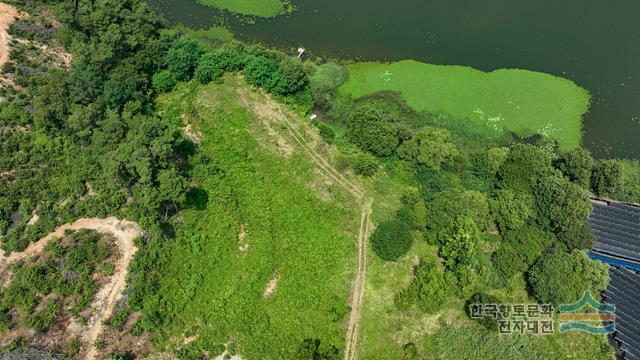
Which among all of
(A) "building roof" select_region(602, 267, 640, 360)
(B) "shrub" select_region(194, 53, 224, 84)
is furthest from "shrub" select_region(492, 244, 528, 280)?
(B) "shrub" select_region(194, 53, 224, 84)

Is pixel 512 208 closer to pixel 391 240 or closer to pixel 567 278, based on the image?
pixel 567 278

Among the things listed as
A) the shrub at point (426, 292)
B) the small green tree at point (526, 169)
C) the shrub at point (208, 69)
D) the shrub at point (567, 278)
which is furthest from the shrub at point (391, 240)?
the shrub at point (208, 69)

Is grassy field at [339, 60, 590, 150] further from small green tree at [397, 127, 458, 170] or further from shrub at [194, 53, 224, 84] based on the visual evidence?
shrub at [194, 53, 224, 84]

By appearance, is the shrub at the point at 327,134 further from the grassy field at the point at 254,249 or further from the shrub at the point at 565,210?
the shrub at the point at 565,210

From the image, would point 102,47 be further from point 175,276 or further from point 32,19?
point 175,276

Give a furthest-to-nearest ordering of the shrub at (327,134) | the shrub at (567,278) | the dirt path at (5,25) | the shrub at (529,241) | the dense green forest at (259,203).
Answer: the shrub at (327,134) < the dirt path at (5,25) < the shrub at (529,241) < the shrub at (567,278) < the dense green forest at (259,203)

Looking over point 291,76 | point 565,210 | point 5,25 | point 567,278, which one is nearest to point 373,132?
point 291,76
